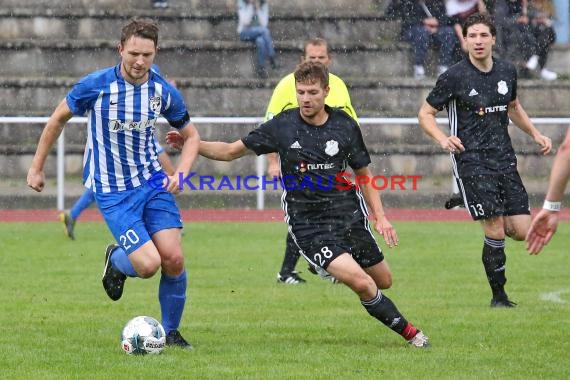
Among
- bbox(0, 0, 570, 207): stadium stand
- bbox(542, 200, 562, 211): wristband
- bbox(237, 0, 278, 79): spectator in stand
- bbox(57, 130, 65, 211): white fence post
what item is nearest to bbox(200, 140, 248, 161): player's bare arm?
bbox(542, 200, 562, 211): wristband

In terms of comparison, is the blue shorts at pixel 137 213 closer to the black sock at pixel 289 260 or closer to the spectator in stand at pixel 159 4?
the black sock at pixel 289 260

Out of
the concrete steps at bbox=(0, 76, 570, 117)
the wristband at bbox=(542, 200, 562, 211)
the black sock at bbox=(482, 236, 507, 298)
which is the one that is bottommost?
the concrete steps at bbox=(0, 76, 570, 117)

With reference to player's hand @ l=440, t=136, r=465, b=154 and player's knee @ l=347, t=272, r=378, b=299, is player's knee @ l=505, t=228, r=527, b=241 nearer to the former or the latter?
player's hand @ l=440, t=136, r=465, b=154

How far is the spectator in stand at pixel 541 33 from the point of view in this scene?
21.9m

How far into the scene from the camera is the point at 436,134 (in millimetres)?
9453

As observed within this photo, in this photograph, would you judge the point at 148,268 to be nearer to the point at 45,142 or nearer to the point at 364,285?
the point at 45,142

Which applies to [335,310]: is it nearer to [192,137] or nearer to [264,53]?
[192,137]

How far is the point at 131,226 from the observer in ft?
25.7

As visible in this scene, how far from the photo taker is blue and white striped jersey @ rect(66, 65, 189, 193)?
7.91m

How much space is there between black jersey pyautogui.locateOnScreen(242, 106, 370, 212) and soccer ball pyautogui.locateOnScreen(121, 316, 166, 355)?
3.92 feet

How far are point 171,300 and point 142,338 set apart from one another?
44cm

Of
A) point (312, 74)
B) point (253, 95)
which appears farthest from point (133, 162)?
point (253, 95)

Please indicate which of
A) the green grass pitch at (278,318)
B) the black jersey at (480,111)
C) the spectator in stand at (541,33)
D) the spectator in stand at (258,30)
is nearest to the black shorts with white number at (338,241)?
the green grass pitch at (278,318)

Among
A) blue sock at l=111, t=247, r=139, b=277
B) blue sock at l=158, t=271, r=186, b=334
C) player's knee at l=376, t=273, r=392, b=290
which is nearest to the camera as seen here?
blue sock at l=158, t=271, r=186, b=334
